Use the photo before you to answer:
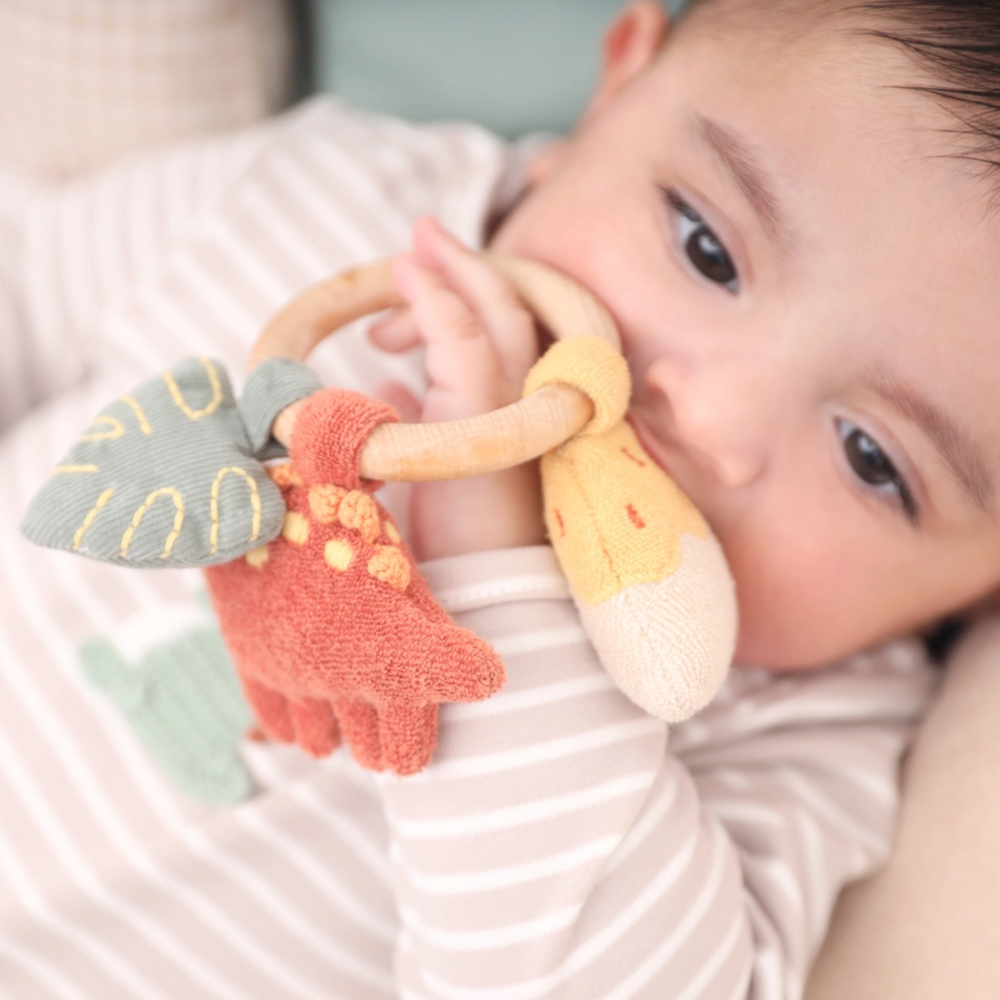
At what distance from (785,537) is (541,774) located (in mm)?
250

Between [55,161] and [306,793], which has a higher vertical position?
[55,161]

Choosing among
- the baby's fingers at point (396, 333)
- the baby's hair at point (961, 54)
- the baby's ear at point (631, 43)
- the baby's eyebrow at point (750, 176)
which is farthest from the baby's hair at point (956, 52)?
the baby's fingers at point (396, 333)

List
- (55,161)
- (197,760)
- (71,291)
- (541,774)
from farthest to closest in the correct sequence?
1. (55,161)
2. (71,291)
3. (197,760)
4. (541,774)

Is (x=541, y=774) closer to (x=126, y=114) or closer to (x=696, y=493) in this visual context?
(x=696, y=493)

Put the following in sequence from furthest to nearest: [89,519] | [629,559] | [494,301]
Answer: [494,301] < [629,559] < [89,519]

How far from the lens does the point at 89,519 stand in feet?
1.53

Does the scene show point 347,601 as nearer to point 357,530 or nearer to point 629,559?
point 357,530

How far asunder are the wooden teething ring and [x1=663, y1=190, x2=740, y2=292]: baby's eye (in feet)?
0.26

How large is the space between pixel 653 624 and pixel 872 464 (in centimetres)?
23

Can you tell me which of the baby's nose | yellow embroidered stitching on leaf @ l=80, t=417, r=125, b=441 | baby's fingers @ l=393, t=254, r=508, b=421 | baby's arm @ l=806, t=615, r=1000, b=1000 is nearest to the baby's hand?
baby's fingers @ l=393, t=254, r=508, b=421

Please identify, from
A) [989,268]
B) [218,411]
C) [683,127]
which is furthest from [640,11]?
[218,411]

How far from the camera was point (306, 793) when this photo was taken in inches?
31.6

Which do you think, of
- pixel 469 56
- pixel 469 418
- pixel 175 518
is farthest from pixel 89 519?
pixel 469 56

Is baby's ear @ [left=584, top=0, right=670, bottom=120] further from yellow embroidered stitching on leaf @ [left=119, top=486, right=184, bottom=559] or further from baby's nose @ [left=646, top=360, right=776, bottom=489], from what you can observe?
yellow embroidered stitching on leaf @ [left=119, top=486, right=184, bottom=559]
